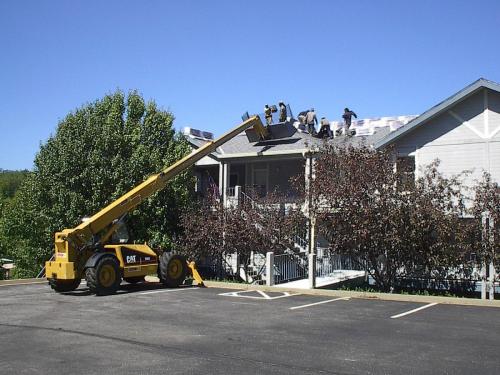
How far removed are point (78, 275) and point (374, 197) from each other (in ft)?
29.5

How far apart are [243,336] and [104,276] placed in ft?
23.7

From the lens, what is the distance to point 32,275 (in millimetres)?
28938

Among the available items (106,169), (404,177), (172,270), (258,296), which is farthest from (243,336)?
(106,169)

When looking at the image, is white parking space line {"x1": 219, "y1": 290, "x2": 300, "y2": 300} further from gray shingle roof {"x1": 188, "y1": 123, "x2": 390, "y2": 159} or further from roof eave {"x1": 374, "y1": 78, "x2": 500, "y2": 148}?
gray shingle roof {"x1": 188, "y1": 123, "x2": 390, "y2": 159}

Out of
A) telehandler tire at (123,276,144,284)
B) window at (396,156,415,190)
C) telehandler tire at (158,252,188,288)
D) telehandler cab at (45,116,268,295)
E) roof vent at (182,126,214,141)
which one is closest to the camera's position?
telehandler cab at (45,116,268,295)

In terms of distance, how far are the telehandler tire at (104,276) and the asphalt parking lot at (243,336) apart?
0.51 m

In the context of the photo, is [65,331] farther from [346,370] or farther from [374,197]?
[374,197]

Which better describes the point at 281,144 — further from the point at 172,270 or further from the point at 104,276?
the point at 104,276

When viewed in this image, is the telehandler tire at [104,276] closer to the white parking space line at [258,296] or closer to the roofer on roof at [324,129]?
the white parking space line at [258,296]

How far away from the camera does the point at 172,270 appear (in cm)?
1738

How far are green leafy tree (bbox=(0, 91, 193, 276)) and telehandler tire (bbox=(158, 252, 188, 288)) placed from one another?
453 cm

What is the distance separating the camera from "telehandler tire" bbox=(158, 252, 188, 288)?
17.2 metres

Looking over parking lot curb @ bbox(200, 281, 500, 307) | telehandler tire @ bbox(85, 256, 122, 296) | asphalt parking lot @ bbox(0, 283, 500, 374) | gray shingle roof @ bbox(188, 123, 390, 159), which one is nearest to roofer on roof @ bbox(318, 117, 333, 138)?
gray shingle roof @ bbox(188, 123, 390, 159)

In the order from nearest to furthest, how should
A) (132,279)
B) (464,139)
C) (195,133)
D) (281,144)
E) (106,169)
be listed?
1. (132,279)
2. (464,139)
3. (106,169)
4. (281,144)
5. (195,133)
